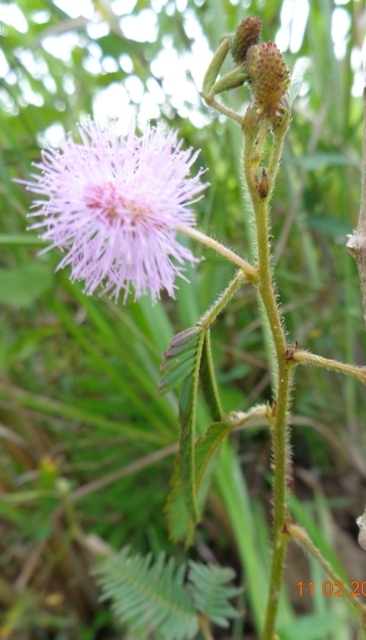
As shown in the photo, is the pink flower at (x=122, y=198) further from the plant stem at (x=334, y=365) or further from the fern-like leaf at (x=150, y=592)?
the fern-like leaf at (x=150, y=592)

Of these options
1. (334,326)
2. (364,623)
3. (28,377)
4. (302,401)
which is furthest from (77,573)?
(364,623)

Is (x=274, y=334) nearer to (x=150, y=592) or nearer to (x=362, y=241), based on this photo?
(x=362, y=241)

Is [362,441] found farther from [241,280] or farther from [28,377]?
[241,280]

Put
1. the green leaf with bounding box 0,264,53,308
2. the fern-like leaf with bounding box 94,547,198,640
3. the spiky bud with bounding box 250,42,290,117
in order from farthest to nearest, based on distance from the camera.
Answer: the green leaf with bounding box 0,264,53,308, the fern-like leaf with bounding box 94,547,198,640, the spiky bud with bounding box 250,42,290,117

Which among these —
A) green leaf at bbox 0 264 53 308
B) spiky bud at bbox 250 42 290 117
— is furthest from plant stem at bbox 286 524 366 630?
green leaf at bbox 0 264 53 308

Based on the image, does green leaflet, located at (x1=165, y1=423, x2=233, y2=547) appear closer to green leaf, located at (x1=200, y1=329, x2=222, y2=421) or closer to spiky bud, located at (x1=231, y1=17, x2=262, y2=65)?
green leaf, located at (x1=200, y1=329, x2=222, y2=421)

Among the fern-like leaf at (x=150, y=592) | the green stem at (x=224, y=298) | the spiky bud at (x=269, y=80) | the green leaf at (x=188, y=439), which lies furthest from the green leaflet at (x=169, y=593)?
the spiky bud at (x=269, y=80)
